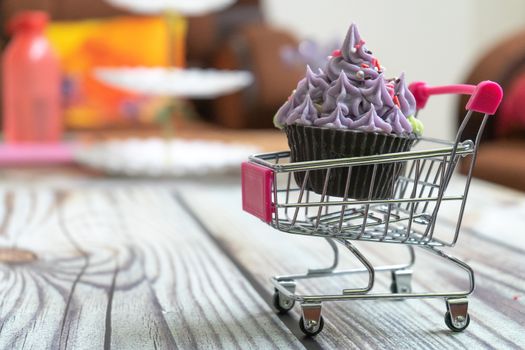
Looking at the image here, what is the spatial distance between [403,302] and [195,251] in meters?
0.33

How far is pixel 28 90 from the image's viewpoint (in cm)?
209

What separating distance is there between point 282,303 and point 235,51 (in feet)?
6.79

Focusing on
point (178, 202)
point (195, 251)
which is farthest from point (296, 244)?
point (178, 202)

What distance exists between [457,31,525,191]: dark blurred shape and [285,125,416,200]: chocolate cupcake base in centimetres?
131

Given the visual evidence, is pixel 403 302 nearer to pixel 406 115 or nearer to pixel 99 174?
pixel 406 115

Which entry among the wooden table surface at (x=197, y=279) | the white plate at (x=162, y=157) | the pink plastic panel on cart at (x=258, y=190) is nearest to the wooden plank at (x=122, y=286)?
the wooden table surface at (x=197, y=279)

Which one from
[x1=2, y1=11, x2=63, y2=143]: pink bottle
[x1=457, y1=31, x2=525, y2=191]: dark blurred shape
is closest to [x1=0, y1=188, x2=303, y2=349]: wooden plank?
[x1=2, y1=11, x2=63, y2=143]: pink bottle

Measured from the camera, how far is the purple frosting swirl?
2.19 feet

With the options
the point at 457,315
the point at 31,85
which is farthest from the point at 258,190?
the point at 31,85

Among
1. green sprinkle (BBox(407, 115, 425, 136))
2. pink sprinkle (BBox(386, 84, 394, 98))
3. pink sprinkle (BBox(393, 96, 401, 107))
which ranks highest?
pink sprinkle (BBox(386, 84, 394, 98))

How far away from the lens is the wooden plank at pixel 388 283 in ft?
2.18

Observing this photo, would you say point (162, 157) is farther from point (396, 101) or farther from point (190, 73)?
point (396, 101)

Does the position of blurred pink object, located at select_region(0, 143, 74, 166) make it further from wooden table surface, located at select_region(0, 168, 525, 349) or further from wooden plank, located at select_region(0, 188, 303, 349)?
wooden plank, located at select_region(0, 188, 303, 349)

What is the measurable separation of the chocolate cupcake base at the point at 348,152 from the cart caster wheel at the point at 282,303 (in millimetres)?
106
